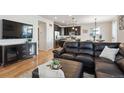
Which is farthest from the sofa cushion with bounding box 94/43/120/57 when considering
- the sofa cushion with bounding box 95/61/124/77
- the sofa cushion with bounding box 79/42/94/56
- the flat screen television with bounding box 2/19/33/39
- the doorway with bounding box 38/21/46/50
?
the doorway with bounding box 38/21/46/50

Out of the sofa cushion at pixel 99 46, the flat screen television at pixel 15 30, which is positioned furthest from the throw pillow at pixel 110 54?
the flat screen television at pixel 15 30

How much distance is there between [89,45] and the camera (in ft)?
13.5

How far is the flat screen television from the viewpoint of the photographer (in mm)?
4246

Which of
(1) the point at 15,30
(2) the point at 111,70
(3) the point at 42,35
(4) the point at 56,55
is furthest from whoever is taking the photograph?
(3) the point at 42,35

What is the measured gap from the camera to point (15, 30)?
4762 mm

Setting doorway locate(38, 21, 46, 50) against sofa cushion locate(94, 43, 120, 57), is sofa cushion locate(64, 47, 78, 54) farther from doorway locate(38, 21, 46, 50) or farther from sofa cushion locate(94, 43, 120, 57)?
doorway locate(38, 21, 46, 50)

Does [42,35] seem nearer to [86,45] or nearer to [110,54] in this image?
[86,45]

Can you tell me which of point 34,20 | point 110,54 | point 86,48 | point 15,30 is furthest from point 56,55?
point 34,20

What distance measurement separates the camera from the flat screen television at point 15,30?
4.25 meters
